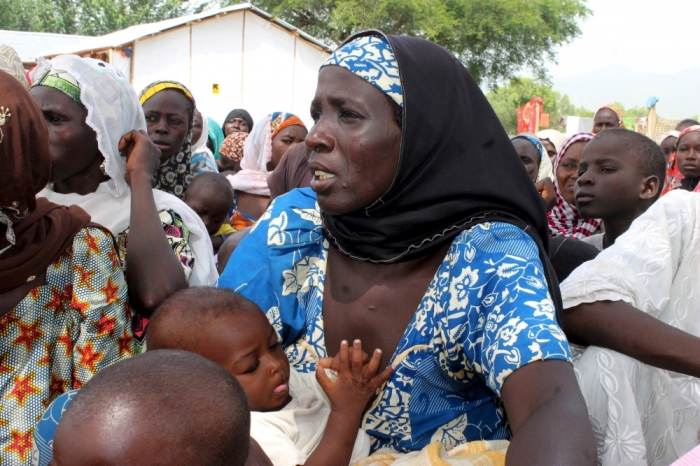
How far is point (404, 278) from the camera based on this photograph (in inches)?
79.0

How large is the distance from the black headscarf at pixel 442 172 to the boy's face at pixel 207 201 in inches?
97.9

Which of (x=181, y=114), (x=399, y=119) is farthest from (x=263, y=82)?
(x=399, y=119)

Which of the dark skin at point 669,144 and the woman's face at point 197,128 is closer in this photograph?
the woman's face at point 197,128

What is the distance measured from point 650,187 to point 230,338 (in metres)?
2.45

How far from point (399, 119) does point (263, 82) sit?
19.5 m

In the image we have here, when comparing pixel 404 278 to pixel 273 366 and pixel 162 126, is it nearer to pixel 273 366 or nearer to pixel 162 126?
pixel 273 366

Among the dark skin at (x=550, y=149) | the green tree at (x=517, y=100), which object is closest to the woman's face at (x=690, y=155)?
the dark skin at (x=550, y=149)

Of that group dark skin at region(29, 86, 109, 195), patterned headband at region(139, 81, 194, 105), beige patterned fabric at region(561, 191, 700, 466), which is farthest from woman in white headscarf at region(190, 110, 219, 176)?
beige patterned fabric at region(561, 191, 700, 466)

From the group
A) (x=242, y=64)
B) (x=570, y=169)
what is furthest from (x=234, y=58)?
(x=570, y=169)

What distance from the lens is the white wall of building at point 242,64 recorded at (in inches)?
754

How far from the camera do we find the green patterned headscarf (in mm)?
2490

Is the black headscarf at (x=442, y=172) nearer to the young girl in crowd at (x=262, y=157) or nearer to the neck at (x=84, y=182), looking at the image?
the neck at (x=84, y=182)

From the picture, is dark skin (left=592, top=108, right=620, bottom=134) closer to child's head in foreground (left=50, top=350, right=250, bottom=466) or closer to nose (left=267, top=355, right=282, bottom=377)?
nose (left=267, top=355, right=282, bottom=377)

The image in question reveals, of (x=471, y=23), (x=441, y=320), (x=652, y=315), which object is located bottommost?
(x=652, y=315)
